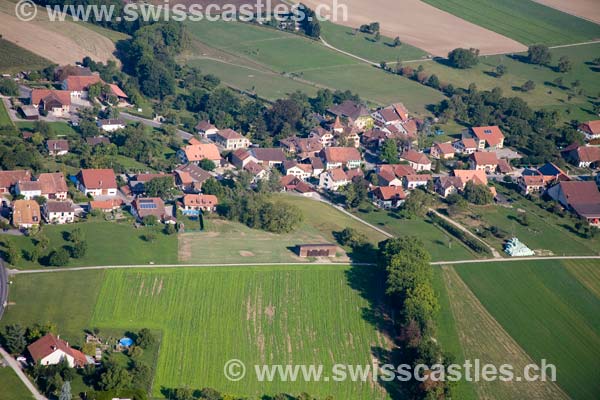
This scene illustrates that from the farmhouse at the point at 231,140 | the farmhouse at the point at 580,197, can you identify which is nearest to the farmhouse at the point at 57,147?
the farmhouse at the point at 231,140

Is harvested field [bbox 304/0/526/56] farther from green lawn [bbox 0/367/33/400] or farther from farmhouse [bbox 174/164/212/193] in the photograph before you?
→ green lawn [bbox 0/367/33/400]

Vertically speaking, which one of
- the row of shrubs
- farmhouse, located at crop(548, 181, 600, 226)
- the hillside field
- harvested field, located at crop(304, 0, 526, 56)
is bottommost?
the hillside field

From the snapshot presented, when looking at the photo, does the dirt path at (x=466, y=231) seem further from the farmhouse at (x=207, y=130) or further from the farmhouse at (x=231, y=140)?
the farmhouse at (x=207, y=130)

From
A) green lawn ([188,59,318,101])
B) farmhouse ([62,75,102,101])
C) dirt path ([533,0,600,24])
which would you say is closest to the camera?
farmhouse ([62,75,102,101])

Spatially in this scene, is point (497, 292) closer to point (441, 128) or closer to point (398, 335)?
point (398, 335)

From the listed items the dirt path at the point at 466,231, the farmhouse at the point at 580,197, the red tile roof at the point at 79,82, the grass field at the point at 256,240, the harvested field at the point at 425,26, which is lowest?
the grass field at the point at 256,240

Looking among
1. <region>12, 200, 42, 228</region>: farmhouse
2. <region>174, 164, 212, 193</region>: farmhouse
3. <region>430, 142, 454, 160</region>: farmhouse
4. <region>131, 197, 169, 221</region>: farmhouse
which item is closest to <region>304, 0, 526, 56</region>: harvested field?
<region>430, 142, 454, 160</region>: farmhouse
